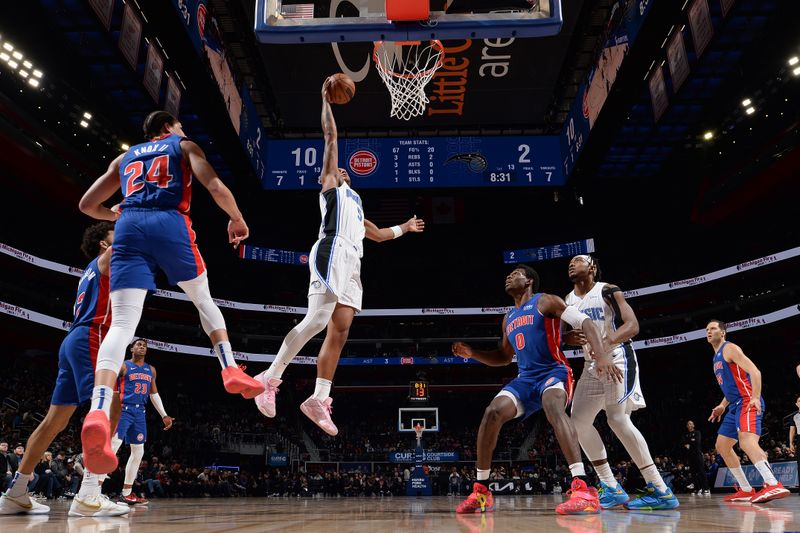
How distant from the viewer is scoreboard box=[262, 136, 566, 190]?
42.3ft

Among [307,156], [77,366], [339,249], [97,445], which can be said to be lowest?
[97,445]

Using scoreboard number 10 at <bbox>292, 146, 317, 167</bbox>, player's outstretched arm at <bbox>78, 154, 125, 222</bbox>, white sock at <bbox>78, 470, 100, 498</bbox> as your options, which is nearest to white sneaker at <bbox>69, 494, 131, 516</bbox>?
white sock at <bbox>78, 470, 100, 498</bbox>

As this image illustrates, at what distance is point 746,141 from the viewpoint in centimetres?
1948

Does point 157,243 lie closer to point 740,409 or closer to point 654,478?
point 654,478

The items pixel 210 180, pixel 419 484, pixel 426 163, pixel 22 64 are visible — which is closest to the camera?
pixel 210 180

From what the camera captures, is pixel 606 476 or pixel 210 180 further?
pixel 606 476

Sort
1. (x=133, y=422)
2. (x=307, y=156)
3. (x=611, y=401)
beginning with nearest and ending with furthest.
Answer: (x=611, y=401) → (x=133, y=422) → (x=307, y=156)

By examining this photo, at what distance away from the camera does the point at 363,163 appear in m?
13.0

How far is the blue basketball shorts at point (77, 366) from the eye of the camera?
420 cm

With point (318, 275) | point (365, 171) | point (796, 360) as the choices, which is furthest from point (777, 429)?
point (318, 275)

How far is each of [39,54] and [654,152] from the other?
15.1 m

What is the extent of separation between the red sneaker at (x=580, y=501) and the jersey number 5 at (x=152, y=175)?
3.12 meters

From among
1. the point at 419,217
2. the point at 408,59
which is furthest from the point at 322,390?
the point at 419,217

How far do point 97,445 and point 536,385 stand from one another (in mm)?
2900
